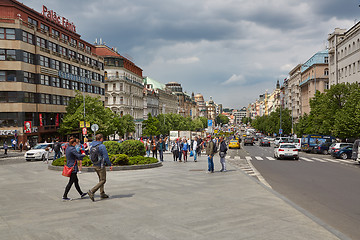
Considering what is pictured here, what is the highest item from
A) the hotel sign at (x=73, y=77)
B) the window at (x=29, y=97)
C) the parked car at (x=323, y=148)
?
the hotel sign at (x=73, y=77)

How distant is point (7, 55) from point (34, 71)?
4.65 metres

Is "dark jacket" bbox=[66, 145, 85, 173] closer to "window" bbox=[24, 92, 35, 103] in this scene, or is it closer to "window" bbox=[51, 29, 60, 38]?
"window" bbox=[24, 92, 35, 103]

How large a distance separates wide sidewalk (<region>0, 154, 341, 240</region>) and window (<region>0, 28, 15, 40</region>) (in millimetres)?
38536

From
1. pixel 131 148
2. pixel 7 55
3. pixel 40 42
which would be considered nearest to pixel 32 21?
pixel 40 42

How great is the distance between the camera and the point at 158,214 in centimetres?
825

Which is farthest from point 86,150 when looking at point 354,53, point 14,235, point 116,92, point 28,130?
point 116,92

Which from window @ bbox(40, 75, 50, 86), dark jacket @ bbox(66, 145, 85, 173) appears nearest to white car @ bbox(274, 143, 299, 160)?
dark jacket @ bbox(66, 145, 85, 173)

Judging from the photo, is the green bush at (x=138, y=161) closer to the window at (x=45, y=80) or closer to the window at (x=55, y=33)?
the window at (x=45, y=80)

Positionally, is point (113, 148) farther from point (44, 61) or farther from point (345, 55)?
point (345, 55)

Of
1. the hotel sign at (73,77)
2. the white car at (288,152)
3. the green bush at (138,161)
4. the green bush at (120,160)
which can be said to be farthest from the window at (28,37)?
the white car at (288,152)

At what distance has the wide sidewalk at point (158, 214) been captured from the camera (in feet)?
21.9

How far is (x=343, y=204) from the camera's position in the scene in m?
9.94

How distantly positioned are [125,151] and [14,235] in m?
14.6

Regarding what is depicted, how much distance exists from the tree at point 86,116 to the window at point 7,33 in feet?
40.9
